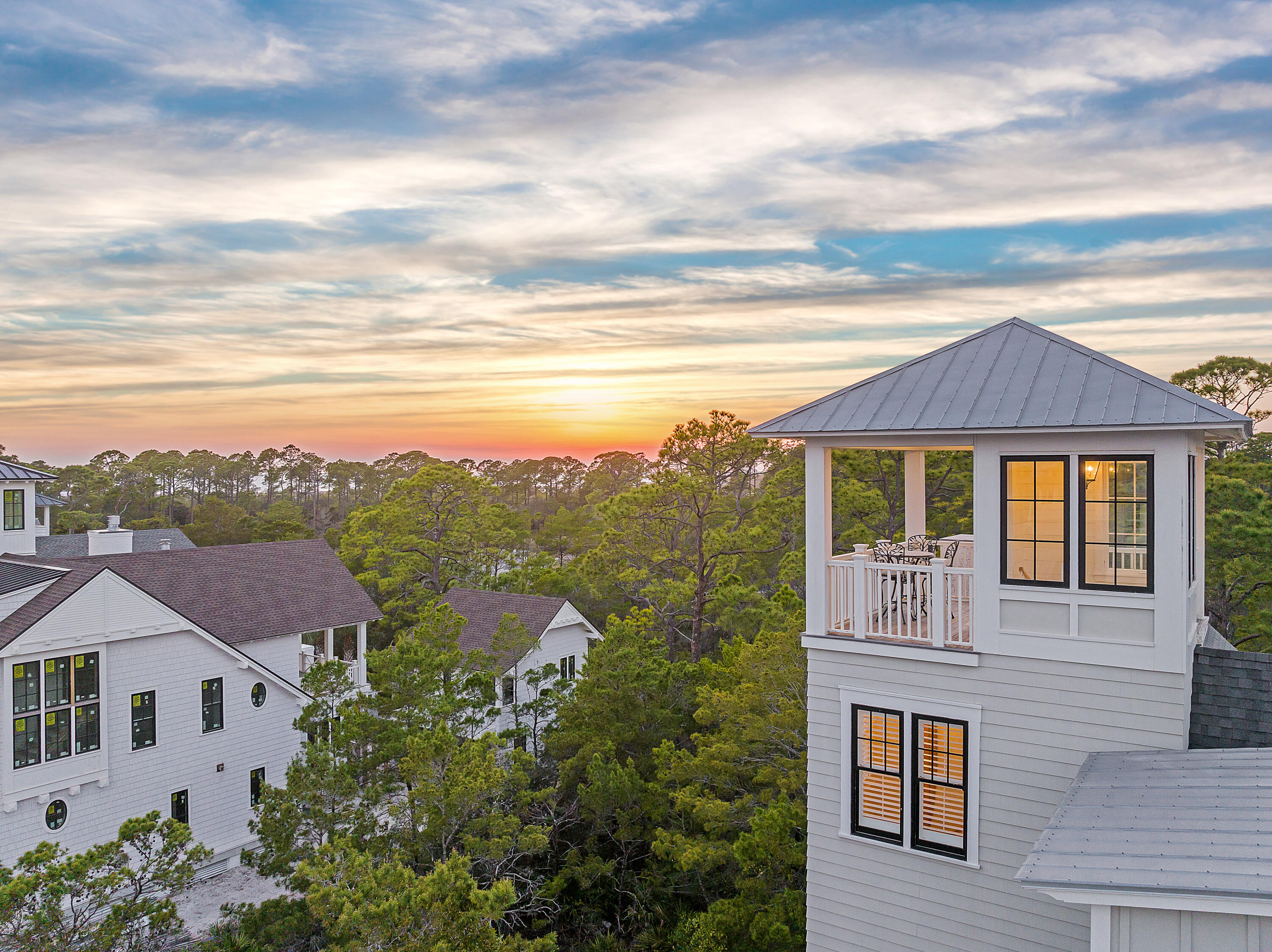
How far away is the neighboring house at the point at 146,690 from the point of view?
14.5 m

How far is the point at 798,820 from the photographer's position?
11.4 meters

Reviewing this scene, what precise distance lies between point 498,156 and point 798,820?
1512 centimetres

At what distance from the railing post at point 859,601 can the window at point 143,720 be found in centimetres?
1625

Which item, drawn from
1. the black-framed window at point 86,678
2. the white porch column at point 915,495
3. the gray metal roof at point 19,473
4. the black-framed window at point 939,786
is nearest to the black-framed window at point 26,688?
the black-framed window at point 86,678

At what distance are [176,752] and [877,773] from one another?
16.4 m

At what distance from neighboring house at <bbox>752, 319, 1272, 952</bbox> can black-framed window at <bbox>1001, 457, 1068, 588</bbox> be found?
2 centimetres

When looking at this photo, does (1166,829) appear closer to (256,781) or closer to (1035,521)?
(1035,521)

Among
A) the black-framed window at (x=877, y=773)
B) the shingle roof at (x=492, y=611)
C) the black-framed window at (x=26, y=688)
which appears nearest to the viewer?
the black-framed window at (x=877, y=773)

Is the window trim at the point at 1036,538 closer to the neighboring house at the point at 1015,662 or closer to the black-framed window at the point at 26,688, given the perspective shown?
the neighboring house at the point at 1015,662

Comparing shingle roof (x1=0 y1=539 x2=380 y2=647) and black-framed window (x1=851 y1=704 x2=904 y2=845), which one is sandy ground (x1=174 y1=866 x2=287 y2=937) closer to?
shingle roof (x1=0 y1=539 x2=380 y2=647)

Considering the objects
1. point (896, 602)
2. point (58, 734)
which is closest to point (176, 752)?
point (58, 734)

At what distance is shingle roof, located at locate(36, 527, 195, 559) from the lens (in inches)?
1211

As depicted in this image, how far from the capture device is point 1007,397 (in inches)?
272

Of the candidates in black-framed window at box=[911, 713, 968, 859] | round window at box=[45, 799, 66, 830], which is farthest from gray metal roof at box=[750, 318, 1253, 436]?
round window at box=[45, 799, 66, 830]
